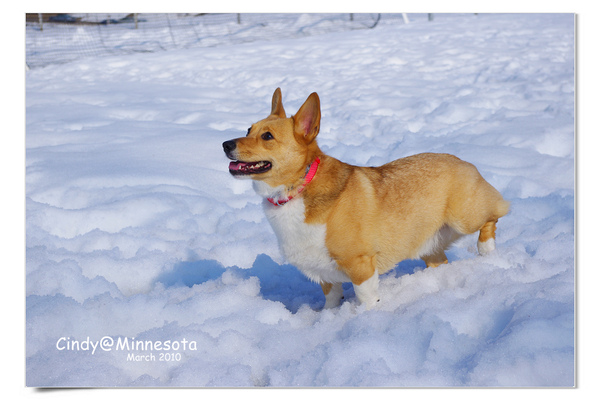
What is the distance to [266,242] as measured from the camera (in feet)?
13.2

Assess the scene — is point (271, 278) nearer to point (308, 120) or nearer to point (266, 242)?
point (266, 242)

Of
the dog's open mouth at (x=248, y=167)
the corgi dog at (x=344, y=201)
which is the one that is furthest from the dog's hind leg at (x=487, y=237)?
the dog's open mouth at (x=248, y=167)

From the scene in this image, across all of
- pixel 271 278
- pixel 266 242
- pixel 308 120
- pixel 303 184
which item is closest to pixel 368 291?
pixel 303 184

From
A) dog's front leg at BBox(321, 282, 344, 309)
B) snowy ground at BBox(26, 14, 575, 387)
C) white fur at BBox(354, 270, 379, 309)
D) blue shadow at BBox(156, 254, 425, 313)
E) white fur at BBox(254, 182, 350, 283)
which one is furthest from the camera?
blue shadow at BBox(156, 254, 425, 313)

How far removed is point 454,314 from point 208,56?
28.1 ft

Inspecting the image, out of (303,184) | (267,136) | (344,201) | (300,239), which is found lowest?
(300,239)

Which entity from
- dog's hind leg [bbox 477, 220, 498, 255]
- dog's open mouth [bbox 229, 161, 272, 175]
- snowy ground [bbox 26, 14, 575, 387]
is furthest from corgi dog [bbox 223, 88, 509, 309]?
snowy ground [bbox 26, 14, 575, 387]

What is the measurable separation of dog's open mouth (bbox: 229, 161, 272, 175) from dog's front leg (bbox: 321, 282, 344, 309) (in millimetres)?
909

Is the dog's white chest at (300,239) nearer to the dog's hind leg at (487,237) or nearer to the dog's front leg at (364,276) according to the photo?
the dog's front leg at (364,276)

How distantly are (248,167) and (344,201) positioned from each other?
581 millimetres

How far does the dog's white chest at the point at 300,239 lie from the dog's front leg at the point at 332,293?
0.23 m

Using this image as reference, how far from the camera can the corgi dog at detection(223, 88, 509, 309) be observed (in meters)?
2.80

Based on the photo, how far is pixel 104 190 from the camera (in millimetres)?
4625

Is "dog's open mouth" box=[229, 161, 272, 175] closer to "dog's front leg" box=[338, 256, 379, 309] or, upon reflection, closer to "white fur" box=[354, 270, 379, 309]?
"dog's front leg" box=[338, 256, 379, 309]
